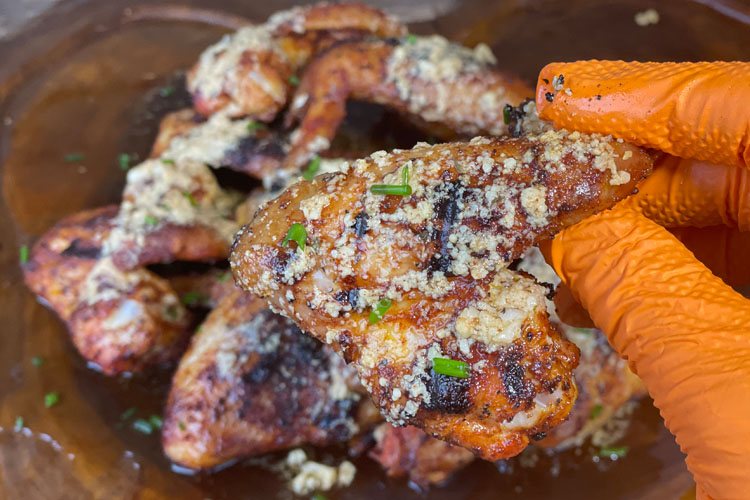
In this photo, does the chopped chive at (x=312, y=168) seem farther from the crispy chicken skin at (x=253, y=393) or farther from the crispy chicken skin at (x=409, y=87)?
the crispy chicken skin at (x=253, y=393)

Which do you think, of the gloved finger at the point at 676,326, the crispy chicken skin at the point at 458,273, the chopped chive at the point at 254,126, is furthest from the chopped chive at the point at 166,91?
the gloved finger at the point at 676,326

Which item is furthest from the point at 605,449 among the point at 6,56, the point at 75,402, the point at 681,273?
the point at 6,56

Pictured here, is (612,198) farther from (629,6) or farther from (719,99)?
(629,6)

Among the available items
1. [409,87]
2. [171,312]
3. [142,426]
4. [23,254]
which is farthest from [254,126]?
[142,426]

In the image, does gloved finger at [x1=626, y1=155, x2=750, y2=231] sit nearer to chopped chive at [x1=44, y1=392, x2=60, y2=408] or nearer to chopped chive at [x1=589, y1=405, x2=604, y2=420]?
chopped chive at [x1=589, y1=405, x2=604, y2=420]

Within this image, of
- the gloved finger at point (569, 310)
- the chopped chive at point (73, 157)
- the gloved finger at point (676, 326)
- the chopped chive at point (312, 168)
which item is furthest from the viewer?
the chopped chive at point (73, 157)

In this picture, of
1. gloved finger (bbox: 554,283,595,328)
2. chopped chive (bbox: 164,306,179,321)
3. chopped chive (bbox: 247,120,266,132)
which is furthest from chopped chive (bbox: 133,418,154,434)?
gloved finger (bbox: 554,283,595,328)

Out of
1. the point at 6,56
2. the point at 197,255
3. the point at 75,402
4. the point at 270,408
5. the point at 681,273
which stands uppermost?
the point at 681,273
